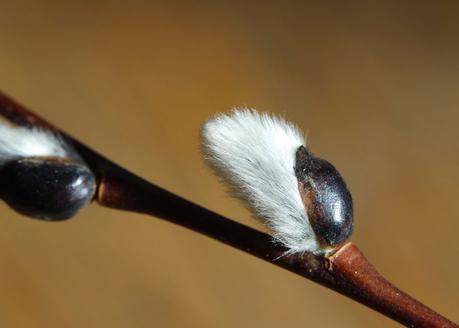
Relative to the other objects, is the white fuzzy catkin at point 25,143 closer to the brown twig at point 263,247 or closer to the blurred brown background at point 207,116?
the brown twig at point 263,247

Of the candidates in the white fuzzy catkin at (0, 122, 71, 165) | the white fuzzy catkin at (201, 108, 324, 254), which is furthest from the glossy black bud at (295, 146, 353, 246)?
the white fuzzy catkin at (0, 122, 71, 165)

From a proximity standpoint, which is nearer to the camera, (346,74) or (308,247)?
(308,247)

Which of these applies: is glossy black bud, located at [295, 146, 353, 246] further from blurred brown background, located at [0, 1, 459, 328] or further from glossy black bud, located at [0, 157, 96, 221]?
blurred brown background, located at [0, 1, 459, 328]

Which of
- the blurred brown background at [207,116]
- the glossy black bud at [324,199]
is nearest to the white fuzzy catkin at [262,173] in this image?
the glossy black bud at [324,199]

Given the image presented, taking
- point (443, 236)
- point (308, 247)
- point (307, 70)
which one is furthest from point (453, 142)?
point (308, 247)

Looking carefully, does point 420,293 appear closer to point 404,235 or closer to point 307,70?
point 404,235

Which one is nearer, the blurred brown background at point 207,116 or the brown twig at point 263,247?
the brown twig at point 263,247

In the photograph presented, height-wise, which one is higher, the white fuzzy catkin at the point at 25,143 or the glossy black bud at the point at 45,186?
the white fuzzy catkin at the point at 25,143

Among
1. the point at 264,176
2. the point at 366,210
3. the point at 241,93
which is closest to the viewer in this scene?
the point at 264,176
